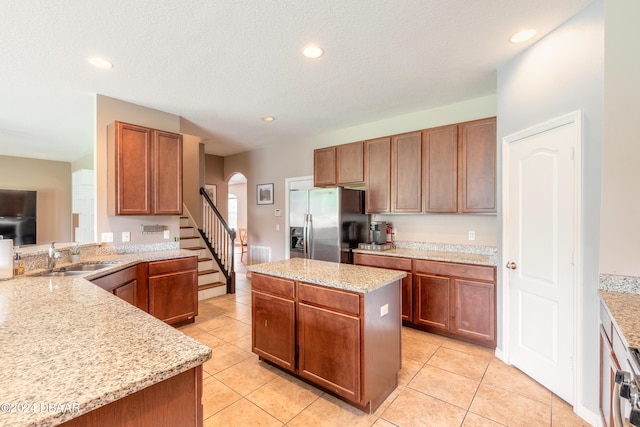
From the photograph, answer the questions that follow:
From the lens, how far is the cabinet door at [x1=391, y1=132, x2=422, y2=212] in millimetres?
3664

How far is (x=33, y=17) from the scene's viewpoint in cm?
199

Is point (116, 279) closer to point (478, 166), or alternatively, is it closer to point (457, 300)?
point (457, 300)

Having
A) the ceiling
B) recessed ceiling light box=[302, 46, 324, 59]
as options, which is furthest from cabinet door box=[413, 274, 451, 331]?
recessed ceiling light box=[302, 46, 324, 59]

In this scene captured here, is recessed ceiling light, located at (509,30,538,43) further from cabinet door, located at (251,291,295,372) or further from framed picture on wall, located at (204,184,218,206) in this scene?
framed picture on wall, located at (204,184,218,206)

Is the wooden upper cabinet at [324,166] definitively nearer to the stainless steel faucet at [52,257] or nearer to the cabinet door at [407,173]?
the cabinet door at [407,173]

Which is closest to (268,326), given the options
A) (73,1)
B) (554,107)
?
(73,1)

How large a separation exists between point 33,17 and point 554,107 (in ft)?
12.1

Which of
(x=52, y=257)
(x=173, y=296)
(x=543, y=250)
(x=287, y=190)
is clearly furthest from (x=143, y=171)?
(x=543, y=250)

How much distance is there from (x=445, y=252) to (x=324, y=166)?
216cm

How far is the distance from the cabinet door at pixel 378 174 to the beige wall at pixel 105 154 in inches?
106

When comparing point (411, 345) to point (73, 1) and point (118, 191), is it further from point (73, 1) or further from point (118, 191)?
point (73, 1)

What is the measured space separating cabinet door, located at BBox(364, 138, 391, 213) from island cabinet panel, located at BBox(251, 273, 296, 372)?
205 cm

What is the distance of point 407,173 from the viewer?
3.75 metres

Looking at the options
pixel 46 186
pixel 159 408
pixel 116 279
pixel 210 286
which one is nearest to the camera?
pixel 159 408
